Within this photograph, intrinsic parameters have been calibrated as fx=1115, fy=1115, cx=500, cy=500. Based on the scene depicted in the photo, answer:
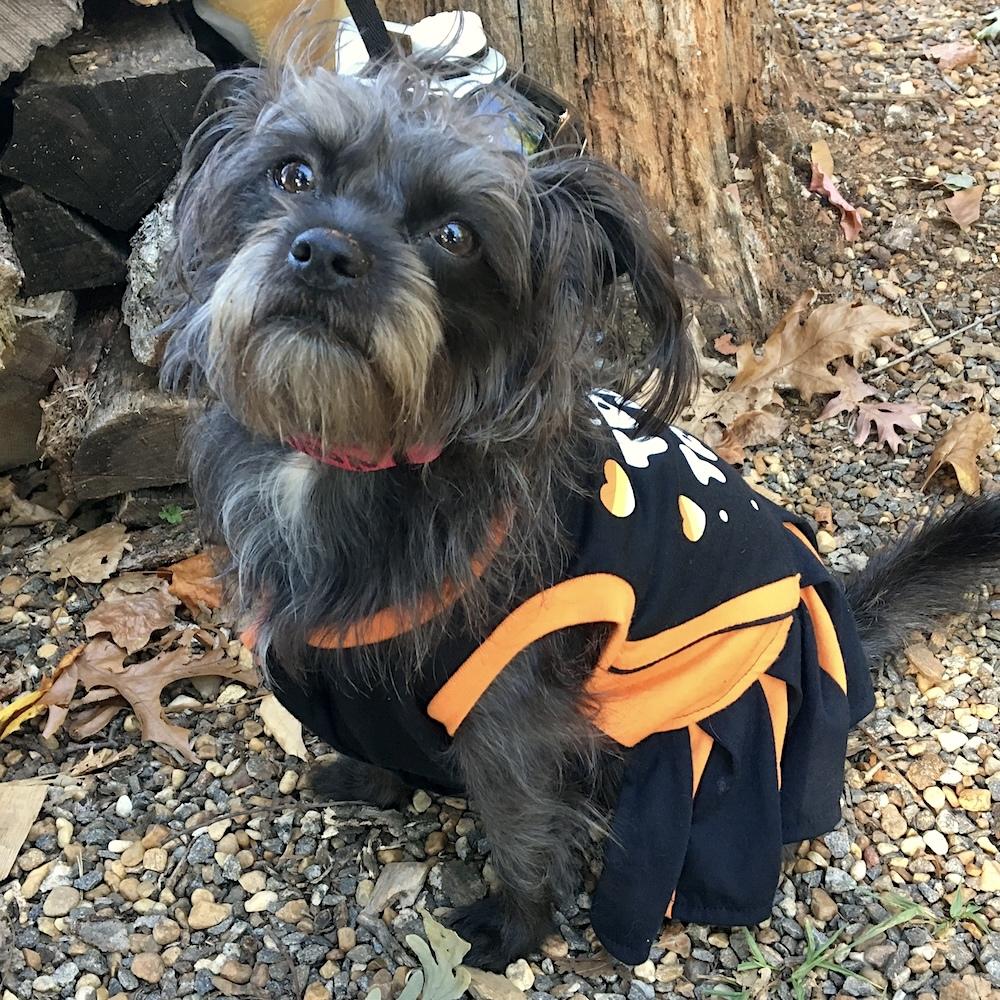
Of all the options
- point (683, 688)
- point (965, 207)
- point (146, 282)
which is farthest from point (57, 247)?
point (965, 207)

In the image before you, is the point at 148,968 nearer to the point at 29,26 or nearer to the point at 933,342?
the point at 29,26

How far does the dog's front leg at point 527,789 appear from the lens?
2.02m

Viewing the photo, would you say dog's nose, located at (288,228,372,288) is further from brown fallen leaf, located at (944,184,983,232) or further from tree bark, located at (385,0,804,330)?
brown fallen leaf, located at (944,184,983,232)

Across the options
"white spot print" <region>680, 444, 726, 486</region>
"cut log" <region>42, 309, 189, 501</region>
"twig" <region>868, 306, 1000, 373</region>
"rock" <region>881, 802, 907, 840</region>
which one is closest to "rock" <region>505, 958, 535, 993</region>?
"rock" <region>881, 802, 907, 840</region>

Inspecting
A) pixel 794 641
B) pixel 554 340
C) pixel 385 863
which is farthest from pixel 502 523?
pixel 385 863

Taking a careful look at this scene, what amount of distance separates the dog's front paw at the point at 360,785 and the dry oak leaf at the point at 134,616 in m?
0.61

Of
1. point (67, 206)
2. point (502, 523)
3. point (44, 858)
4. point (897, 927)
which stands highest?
point (67, 206)

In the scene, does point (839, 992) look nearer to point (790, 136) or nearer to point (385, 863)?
point (385, 863)

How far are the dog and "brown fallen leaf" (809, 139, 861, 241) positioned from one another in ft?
4.87

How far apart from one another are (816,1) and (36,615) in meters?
3.93

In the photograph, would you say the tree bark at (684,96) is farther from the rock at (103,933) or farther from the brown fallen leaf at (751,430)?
the rock at (103,933)

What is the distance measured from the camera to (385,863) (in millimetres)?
2502

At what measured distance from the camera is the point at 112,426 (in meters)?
2.86

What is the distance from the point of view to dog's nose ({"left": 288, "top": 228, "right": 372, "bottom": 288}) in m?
1.50
